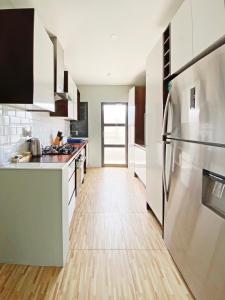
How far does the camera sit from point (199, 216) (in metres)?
1.56

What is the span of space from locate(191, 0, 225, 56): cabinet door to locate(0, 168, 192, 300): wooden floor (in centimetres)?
177

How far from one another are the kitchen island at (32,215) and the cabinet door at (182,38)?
1387mm

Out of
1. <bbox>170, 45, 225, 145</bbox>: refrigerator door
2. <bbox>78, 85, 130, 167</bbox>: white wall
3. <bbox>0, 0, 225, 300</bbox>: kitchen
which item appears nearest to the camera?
<bbox>170, 45, 225, 145</bbox>: refrigerator door

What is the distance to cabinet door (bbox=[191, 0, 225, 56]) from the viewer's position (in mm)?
1328

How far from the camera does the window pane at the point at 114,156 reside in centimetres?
750

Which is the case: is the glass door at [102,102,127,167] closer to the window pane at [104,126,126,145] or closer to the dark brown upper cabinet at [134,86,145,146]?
the window pane at [104,126,126,145]

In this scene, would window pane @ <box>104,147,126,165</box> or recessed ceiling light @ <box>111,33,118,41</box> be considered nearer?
recessed ceiling light @ <box>111,33,118,41</box>

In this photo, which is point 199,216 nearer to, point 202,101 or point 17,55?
point 202,101

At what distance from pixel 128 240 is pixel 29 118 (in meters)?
1.90

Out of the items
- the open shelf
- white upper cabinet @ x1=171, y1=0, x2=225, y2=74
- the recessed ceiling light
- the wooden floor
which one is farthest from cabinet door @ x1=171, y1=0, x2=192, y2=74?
the wooden floor

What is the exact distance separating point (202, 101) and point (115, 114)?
598 centimetres

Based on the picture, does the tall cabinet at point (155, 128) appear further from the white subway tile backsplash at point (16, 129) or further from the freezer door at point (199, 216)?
the white subway tile backsplash at point (16, 129)

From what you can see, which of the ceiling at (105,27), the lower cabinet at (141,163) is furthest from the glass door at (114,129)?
the ceiling at (105,27)

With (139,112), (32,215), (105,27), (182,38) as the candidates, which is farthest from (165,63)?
(139,112)
